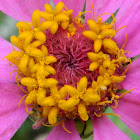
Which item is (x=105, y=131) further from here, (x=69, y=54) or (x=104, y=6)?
(x=104, y=6)

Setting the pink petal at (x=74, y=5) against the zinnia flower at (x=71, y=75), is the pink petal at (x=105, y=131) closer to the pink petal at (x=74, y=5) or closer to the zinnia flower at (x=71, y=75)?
the zinnia flower at (x=71, y=75)

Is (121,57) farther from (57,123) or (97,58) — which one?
(57,123)

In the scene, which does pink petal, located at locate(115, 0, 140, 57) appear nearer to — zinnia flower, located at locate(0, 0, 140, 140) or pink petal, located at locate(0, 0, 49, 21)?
zinnia flower, located at locate(0, 0, 140, 140)

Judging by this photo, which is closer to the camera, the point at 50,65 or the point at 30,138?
the point at 50,65

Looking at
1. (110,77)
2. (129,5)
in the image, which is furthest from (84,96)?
(129,5)

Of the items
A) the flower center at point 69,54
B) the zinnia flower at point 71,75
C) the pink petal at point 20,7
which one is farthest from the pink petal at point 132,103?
the pink petal at point 20,7

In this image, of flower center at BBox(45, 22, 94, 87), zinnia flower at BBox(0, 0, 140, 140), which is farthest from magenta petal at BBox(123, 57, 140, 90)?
flower center at BBox(45, 22, 94, 87)

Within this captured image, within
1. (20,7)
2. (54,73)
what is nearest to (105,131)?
(54,73)
